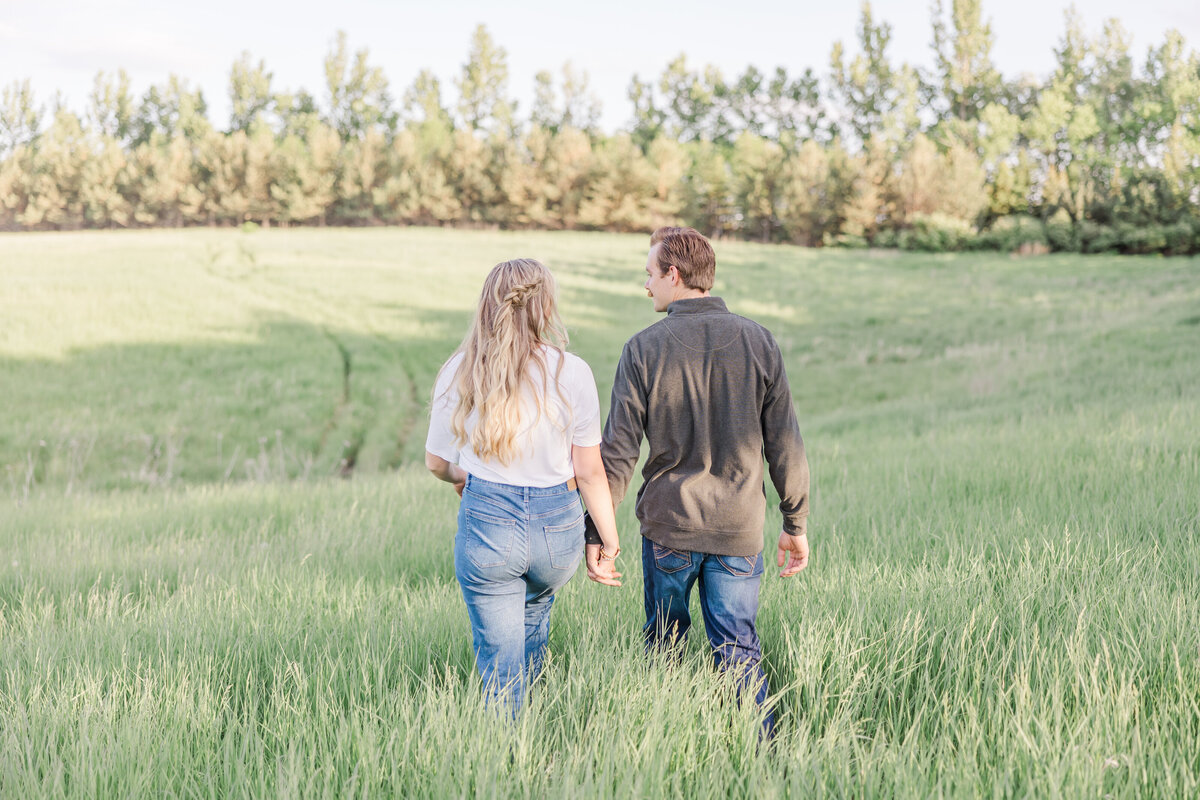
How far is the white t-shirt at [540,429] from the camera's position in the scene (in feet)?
9.20

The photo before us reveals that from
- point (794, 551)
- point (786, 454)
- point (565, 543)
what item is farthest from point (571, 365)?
point (794, 551)

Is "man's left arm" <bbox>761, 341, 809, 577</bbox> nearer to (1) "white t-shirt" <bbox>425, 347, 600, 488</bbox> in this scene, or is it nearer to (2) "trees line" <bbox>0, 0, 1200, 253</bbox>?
(1) "white t-shirt" <bbox>425, 347, 600, 488</bbox>

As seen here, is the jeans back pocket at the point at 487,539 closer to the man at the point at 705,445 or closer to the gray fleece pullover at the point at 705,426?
the man at the point at 705,445

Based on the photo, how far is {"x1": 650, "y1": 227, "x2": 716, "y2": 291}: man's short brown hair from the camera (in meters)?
3.06

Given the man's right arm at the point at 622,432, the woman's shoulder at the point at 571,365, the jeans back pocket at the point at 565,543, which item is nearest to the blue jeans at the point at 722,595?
the man's right arm at the point at 622,432

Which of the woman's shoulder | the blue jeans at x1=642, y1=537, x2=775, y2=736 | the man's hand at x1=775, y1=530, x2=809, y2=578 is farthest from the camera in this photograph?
the man's hand at x1=775, y1=530, x2=809, y2=578

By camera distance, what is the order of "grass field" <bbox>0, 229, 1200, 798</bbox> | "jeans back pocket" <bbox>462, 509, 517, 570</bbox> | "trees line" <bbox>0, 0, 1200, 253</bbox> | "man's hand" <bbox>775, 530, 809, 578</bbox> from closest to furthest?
1. "grass field" <bbox>0, 229, 1200, 798</bbox>
2. "jeans back pocket" <bbox>462, 509, 517, 570</bbox>
3. "man's hand" <bbox>775, 530, 809, 578</bbox>
4. "trees line" <bbox>0, 0, 1200, 253</bbox>

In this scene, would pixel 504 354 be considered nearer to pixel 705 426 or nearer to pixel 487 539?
pixel 487 539

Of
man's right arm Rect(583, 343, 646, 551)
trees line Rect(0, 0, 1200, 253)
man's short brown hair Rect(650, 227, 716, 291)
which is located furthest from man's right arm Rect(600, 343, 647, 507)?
trees line Rect(0, 0, 1200, 253)

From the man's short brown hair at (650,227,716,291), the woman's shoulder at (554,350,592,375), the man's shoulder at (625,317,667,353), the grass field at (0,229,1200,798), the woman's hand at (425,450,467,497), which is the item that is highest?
the man's short brown hair at (650,227,716,291)

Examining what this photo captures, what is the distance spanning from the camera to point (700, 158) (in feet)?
230

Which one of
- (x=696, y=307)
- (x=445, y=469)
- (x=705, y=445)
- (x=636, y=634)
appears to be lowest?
(x=636, y=634)

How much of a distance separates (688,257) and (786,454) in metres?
0.89

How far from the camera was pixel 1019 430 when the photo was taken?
28.7 feet
